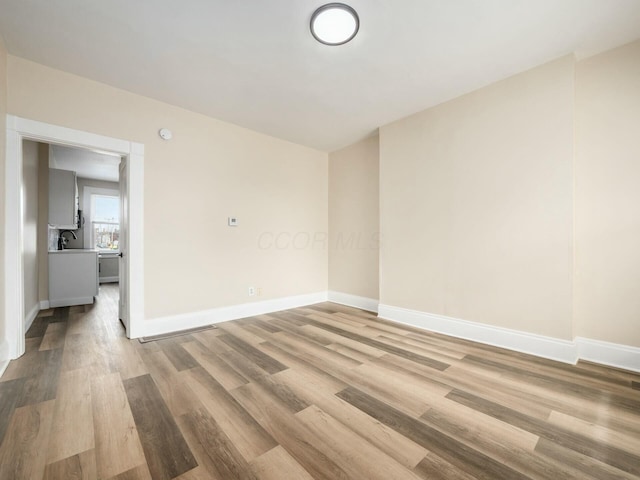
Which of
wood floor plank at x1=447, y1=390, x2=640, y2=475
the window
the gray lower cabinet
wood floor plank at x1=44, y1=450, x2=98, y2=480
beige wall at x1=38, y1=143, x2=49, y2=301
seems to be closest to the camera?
wood floor plank at x1=44, y1=450, x2=98, y2=480

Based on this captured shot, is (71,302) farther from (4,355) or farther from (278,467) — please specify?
(278,467)

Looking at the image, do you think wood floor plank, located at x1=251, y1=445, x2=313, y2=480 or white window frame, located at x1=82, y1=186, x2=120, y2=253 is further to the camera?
white window frame, located at x1=82, y1=186, x2=120, y2=253

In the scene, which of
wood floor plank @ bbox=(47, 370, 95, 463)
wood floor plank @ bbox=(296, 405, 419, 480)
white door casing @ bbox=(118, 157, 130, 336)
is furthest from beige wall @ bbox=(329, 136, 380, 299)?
wood floor plank @ bbox=(47, 370, 95, 463)

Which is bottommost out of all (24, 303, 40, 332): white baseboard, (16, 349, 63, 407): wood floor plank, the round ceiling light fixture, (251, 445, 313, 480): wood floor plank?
(251, 445, 313, 480): wood floor plank

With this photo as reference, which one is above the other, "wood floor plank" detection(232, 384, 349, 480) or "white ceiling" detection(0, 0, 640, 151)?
"white ceiling" detection(0, 0, 640, 151)

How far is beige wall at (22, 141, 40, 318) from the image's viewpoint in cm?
349

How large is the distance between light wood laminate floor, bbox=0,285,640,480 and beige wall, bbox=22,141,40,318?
120 cm

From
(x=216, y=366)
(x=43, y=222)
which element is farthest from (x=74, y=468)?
(x=43, y=222)

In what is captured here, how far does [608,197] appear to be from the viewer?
2.47 m

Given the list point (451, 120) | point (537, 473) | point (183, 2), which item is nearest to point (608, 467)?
point (537, 473)

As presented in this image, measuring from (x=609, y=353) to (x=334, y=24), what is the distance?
361 cm

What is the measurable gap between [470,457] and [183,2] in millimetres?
3283

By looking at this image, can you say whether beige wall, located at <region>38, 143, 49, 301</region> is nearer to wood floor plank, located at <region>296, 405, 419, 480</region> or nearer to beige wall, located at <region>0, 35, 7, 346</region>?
beige wall, located at <region>0, 35, 7, 346</region>

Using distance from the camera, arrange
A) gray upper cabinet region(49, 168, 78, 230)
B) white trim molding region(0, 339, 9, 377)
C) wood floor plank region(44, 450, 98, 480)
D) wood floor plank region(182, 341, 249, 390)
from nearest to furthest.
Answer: wood floor plank region(44, 450, 98, 480) → wood floor plank region(182, 341, 249, 390) → white trim molding region(0, 339, 9, 377) → gray upper cabinet region(49, 168, 78, 230)
